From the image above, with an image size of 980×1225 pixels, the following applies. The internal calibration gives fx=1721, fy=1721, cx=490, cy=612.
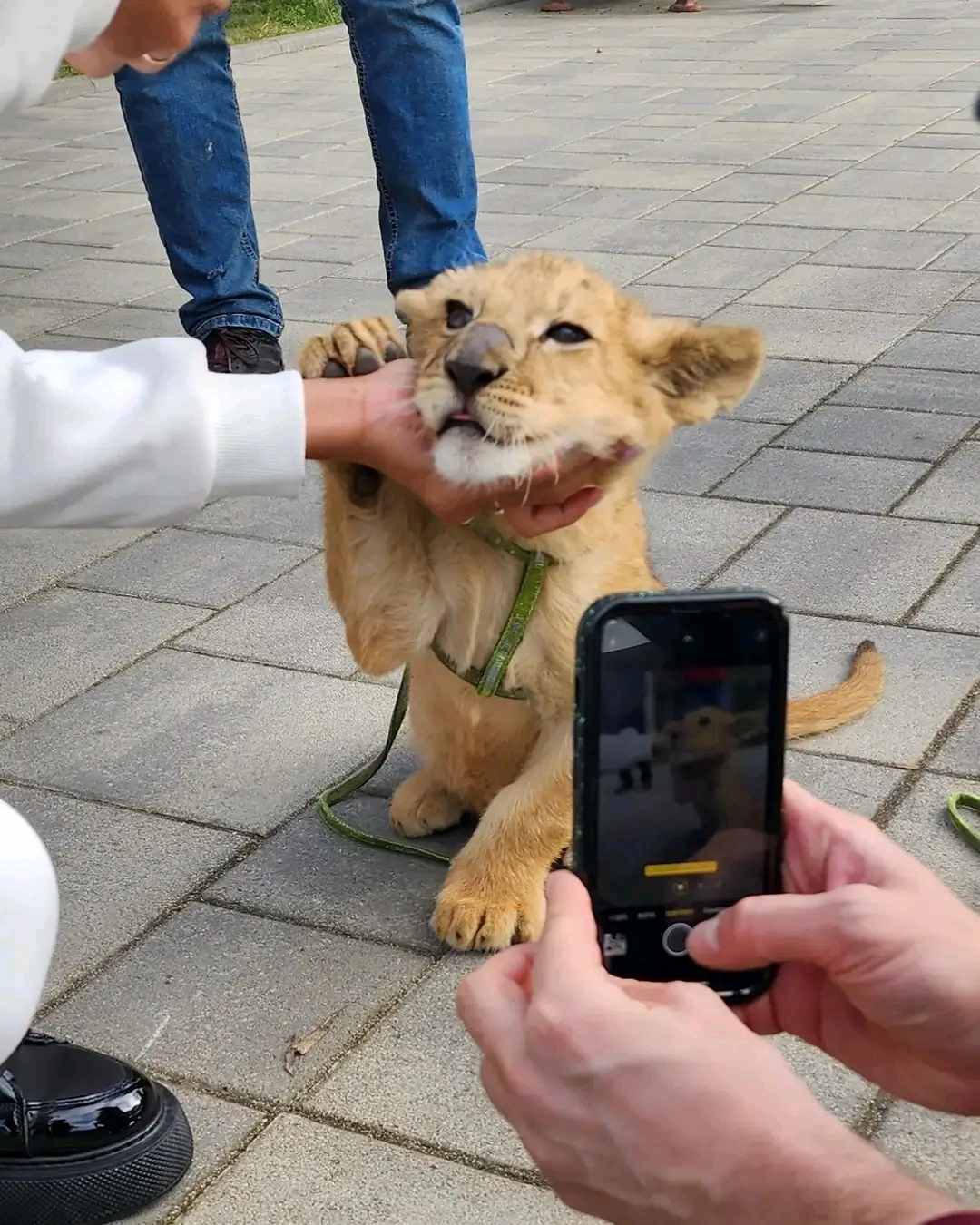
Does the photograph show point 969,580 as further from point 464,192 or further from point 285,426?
point 285,426

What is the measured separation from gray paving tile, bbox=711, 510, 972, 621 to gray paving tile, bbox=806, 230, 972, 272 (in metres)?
2.70

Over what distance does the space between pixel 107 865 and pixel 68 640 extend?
3.63 feet

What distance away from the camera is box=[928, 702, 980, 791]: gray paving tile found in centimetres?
342

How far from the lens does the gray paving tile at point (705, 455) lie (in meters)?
4.99

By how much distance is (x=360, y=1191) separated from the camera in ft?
7.80

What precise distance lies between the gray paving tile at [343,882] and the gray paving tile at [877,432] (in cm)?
230

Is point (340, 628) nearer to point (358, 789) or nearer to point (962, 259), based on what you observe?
point (358, 789)

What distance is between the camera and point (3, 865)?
1728 millimetres

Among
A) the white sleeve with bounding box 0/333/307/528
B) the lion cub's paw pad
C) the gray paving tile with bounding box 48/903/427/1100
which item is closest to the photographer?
the white sleeve with bounding box 0/333/307/528

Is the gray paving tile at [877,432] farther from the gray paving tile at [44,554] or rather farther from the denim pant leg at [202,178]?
the gray paving tile at [44,554]

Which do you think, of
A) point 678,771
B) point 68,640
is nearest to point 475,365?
point 678,771

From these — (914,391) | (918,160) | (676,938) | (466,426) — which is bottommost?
(918,160)

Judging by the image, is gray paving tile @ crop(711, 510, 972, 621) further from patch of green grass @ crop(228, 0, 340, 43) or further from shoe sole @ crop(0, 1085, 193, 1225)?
patch of green grass @ crop(228, 0, 340, 43)

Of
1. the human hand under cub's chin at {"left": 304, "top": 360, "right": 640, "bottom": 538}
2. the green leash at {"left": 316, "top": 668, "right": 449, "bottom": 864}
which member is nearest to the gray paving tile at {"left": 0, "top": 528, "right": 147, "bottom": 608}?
the green leash at {"left": 316, "top": 668, "right": 449, "bottom": 864}
